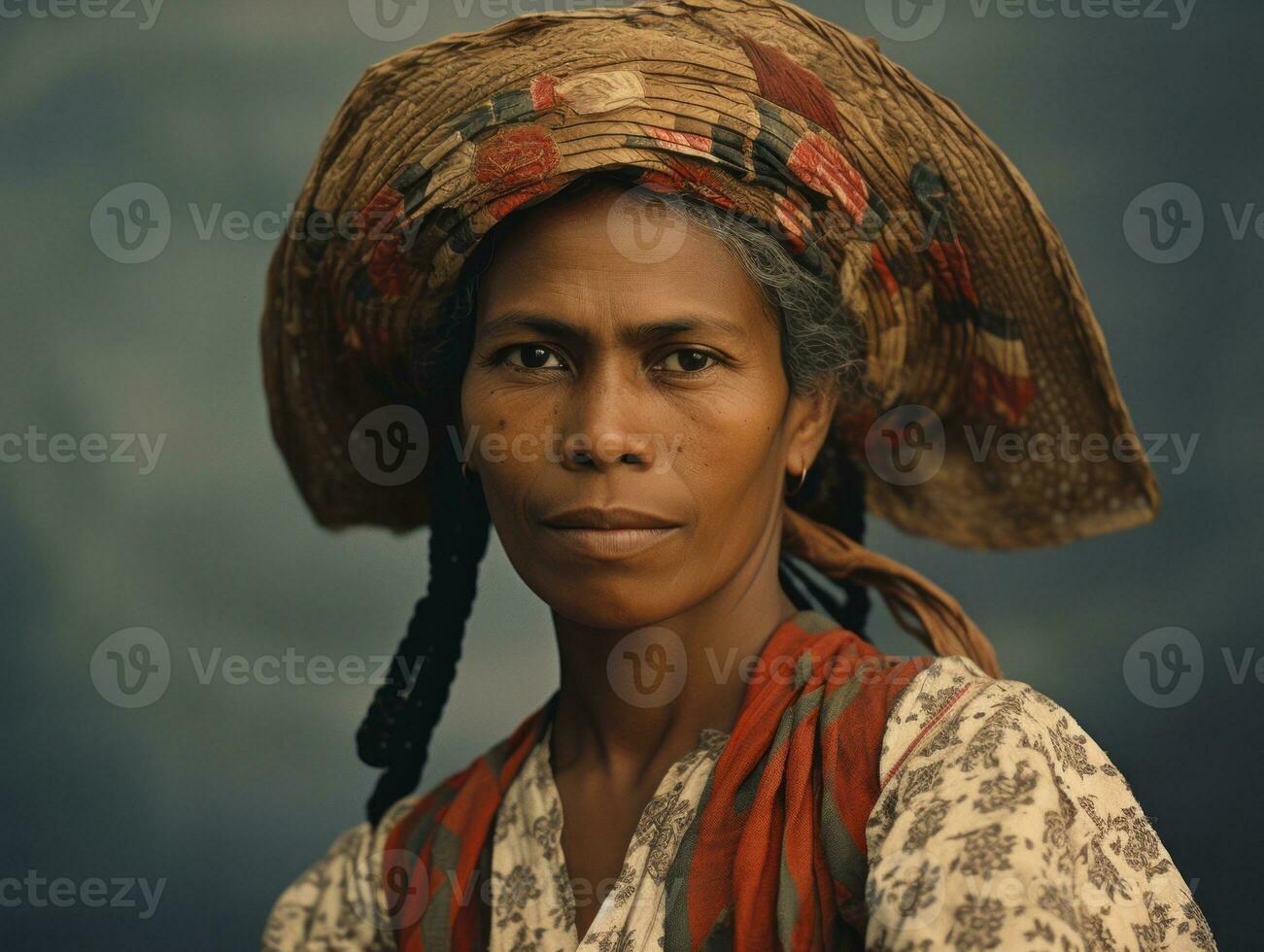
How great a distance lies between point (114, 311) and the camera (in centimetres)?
311

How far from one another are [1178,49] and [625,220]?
1.40m

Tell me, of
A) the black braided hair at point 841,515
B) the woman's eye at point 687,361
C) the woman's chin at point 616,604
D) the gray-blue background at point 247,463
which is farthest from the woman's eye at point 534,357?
the gray-blue background at point 247,463

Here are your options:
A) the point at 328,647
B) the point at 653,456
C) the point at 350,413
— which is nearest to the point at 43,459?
the point at 328,647

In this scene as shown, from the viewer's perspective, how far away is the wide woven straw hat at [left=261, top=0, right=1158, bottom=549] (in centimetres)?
178

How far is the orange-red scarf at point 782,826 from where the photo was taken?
1.59 metres

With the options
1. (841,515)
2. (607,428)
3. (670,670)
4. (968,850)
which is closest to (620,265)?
(607,428)

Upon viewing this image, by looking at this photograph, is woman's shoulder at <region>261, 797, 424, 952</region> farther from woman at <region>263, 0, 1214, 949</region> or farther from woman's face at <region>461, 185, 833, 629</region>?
woman's face at <region>461, 185, 833, 629</region>

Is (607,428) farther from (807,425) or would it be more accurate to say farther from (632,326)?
(807,425)

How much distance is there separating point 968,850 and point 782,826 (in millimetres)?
230

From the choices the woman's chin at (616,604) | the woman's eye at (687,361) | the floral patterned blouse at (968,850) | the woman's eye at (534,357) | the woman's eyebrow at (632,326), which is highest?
the woman's eyebrow at (632,326)

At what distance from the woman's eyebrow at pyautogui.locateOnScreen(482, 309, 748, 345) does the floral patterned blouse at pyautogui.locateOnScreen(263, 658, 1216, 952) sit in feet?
1.46

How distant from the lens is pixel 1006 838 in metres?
1.47

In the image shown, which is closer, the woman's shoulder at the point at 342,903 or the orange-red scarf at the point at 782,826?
the orange-red scarf at the point at 782,826

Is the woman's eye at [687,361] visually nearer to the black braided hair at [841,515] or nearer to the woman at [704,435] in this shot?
the woman at [704,435]
